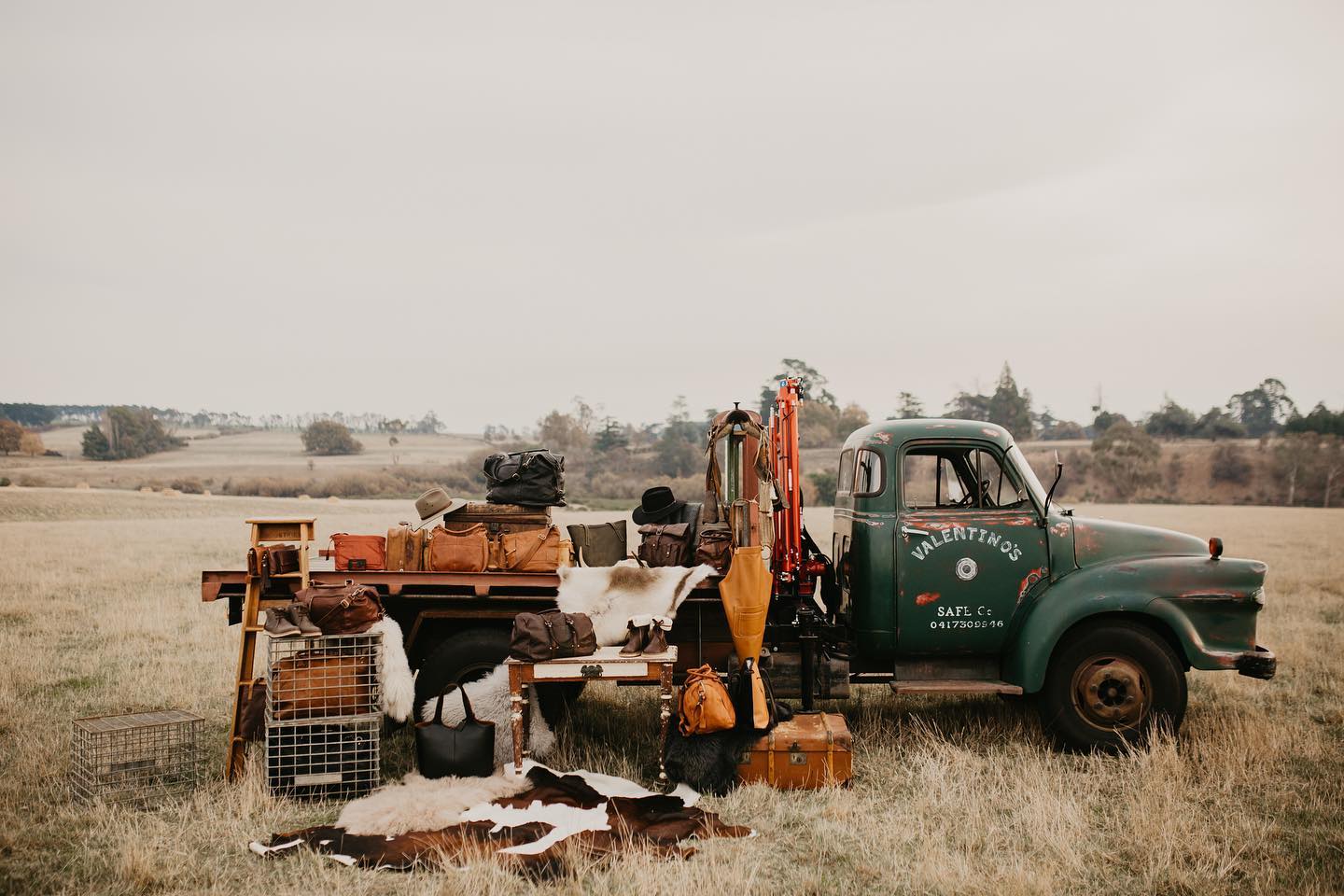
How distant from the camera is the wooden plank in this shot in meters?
6.64

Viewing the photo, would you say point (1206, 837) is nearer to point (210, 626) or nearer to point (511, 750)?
point (511, 750)

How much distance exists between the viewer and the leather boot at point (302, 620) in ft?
19.8

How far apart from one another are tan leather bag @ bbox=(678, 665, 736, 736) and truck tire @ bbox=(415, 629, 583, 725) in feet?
4.20

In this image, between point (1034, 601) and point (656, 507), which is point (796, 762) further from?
point (656, 507)

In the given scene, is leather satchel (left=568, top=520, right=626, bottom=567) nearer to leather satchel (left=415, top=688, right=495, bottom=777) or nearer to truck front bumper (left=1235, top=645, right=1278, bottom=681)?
leather satchel (left=415, top=688, right=495, bottom=777)

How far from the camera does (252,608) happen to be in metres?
6.60

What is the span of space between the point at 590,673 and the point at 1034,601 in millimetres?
3214

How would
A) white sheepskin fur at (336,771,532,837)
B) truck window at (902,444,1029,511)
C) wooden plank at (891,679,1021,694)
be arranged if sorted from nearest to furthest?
white sheepskin fur at (336,771,532,837)
wooden plank at (891,679,1021,694)
truck window at (902,444,1029,511)

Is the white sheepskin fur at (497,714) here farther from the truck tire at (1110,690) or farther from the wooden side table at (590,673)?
the truck tire at (1110,690)

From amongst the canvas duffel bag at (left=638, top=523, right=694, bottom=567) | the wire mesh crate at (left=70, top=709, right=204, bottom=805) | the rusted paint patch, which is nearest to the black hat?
the canvas duffel bag at (left=638, top=523, right=694, bottom=567)

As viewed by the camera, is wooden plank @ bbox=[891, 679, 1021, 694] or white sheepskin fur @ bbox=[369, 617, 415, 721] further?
wooden plank @ bbox=[891, 679, 1021, 694]

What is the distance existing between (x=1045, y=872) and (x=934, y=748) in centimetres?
198

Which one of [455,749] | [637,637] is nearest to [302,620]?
[455,749]

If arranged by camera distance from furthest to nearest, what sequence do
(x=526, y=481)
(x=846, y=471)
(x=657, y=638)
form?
(x=846, y=471) < (x=526, y=481) < (x=657, y=638)
